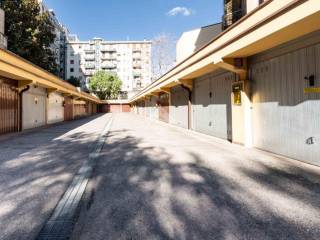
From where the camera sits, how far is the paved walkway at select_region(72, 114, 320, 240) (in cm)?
239

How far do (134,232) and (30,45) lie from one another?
33.1 metres

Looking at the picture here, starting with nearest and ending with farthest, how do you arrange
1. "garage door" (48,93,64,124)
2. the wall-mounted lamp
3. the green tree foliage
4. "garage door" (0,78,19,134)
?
the wall-mounted lamp < "garage door" (0,78,19,134) < "garage door" (48,93,64,124) < the green tree foliage

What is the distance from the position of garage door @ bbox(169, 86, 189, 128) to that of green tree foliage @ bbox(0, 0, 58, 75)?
2243 cm

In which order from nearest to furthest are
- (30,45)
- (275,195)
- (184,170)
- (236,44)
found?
(275,195) < (184,170) < (236,44) < (30,45)

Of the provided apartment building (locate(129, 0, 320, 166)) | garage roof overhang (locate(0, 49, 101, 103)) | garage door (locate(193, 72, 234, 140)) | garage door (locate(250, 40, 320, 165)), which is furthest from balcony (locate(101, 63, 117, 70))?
garage door (locate(250, 40, 320, 165))

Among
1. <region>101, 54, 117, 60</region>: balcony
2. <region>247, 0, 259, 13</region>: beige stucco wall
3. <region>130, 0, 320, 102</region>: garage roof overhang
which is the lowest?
<region>130, 0, 320, 102</region>: garage roof overhang

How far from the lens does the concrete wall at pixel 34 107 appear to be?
13141mm

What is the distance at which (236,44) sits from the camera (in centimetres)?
624

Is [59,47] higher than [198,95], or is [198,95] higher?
[59,47]

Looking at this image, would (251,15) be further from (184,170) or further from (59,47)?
(59,47)

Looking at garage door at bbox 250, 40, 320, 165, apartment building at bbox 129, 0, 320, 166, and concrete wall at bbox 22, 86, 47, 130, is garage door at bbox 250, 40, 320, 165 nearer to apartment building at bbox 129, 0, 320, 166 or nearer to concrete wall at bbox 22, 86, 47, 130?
apartment building at bbox 129, 0, 320, 166

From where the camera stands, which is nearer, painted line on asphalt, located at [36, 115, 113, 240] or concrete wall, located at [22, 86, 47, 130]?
painted line on asphalt, located at [36, 115, 113, 240]

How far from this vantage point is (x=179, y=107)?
52.5 feet

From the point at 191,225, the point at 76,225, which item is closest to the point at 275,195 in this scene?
the point at 191,225
